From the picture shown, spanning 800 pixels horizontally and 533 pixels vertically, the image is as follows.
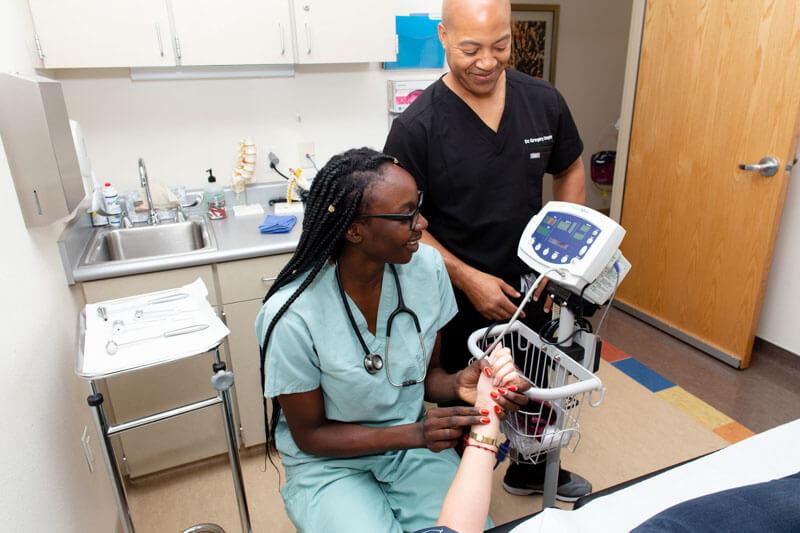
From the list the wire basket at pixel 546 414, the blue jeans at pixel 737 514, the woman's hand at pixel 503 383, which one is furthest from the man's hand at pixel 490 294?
the blue jeans at pixel 737 514

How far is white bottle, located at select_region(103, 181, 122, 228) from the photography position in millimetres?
2070

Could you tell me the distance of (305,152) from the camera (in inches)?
98.0

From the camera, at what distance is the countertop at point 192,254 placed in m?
1.68

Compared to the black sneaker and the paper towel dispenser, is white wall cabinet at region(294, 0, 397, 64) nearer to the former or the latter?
the paper towel dispenser

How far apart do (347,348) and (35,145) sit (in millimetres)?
938

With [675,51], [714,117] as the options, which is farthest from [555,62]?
[714,117]

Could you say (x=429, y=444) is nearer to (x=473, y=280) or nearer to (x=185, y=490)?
(x=473, y=280)

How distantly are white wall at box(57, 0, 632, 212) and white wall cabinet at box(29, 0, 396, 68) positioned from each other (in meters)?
0.29

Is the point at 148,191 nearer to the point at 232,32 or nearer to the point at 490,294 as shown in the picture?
the point at 232,32

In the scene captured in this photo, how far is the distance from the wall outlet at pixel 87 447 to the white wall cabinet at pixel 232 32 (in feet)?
4.33

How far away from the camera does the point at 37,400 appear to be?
1188 mm

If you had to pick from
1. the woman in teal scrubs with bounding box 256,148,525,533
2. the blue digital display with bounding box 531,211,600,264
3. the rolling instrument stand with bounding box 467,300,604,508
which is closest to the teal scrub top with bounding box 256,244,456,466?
the woman in teal scrubs with bounding box 256,148,525,533

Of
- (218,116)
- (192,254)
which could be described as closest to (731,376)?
(192,254)

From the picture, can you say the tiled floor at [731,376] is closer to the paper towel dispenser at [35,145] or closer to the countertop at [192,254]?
the countertop at [192,254]
